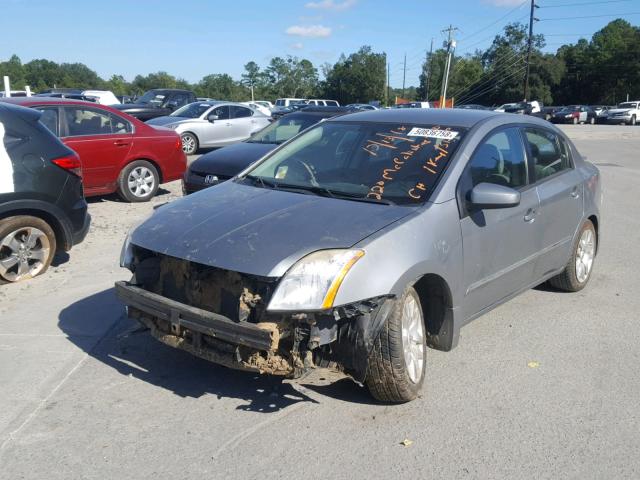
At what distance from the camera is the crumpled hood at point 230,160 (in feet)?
29.7

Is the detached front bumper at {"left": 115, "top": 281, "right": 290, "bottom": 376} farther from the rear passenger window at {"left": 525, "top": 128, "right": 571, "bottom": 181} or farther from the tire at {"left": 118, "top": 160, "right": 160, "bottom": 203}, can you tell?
the tire at {"left": 118, "top": 160, "right": 160, "bottom": 203}

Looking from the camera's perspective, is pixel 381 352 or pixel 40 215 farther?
pixel 40 215

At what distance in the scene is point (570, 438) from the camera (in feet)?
11.4

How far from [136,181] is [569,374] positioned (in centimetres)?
787

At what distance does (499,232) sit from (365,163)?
106 cm

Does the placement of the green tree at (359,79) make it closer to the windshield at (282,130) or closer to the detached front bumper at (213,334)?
the windshield at (282,130)

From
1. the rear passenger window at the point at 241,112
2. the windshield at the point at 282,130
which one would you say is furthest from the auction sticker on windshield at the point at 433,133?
the rear passenger window at the point at 241,112

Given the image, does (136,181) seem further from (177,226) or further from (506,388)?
(506,388)

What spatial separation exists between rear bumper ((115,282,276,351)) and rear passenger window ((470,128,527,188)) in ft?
6.43

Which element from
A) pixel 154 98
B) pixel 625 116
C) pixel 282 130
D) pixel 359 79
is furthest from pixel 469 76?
pixel 282 130

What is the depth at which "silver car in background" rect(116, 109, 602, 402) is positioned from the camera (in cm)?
341

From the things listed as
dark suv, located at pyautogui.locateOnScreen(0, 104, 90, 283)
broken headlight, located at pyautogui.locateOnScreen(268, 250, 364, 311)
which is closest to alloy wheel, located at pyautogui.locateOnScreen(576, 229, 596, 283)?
broken headlight, located at pyautogui.locateOnScreen(268, 250, 364, 311)

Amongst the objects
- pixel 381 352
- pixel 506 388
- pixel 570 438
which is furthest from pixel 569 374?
pixel 381 352

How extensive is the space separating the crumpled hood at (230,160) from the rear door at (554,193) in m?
4.50
